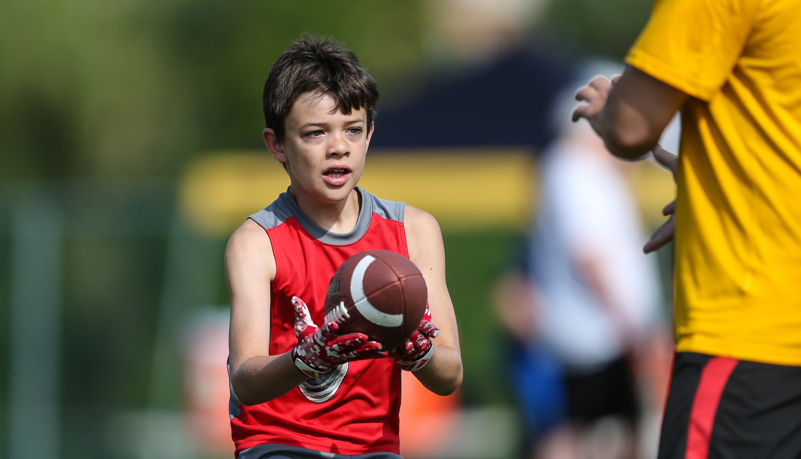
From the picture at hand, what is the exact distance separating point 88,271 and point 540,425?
22.6 feet

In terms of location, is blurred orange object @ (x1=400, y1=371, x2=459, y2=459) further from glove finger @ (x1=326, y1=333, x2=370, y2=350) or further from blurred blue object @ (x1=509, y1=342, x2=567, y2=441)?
glove finger @ (x1=326, y1=333, x2=370, y2=350)

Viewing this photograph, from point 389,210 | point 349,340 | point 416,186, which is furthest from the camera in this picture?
point 416,186

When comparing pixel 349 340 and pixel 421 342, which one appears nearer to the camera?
pixel 349 340

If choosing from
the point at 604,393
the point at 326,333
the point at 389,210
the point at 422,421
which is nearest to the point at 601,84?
the point at 389,210

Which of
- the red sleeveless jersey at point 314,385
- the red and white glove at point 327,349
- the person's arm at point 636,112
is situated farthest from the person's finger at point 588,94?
the red and white glove at point 327,349

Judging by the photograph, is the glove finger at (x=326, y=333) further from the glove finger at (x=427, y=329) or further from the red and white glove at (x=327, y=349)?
the glove finger at (x=427, y=329)

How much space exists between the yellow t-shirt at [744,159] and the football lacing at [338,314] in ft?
2.84

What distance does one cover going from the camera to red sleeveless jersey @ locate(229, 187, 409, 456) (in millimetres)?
2754

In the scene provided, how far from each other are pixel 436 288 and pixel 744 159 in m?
1.04

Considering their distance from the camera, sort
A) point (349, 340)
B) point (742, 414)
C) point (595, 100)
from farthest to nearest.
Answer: point (595, 100) < point (349, 340) < point (742, 414)

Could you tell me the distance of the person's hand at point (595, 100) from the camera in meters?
2.57

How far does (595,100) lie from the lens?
2645 mm

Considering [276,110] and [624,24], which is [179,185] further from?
[624,24]

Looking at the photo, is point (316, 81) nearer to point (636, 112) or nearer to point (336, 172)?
point (336, 172)
